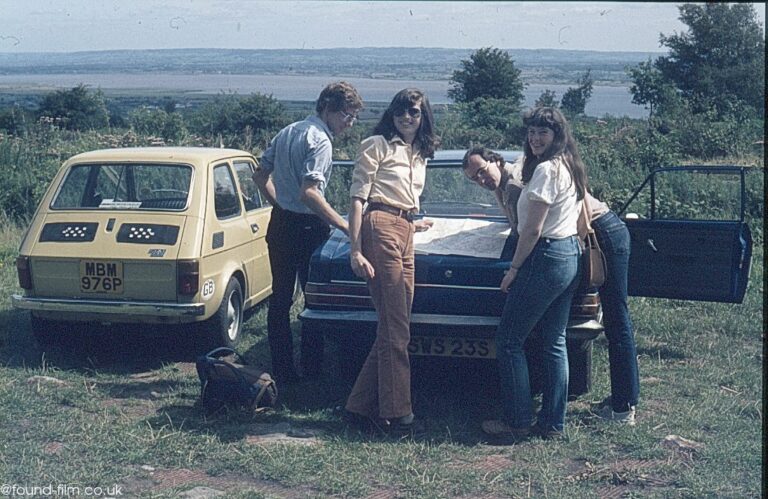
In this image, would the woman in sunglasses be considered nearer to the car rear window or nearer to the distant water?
the car rear window

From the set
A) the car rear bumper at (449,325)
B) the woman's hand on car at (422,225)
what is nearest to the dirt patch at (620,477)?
the car rear bumper at (449,325)

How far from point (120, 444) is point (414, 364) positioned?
Result: 6.10 feet

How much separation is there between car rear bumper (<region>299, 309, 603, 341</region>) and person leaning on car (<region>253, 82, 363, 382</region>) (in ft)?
2.04

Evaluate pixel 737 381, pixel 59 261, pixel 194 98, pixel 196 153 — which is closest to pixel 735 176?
pixel 737 381

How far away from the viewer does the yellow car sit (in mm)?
6230

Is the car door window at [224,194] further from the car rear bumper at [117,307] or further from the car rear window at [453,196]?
the car rear window at [453,196]

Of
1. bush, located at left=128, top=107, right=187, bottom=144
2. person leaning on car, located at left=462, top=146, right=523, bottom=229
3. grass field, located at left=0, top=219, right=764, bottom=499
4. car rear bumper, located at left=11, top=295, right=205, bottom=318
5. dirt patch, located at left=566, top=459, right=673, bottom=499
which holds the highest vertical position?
person leaning on car, located at left=462, top=146, right=523, bottom=229

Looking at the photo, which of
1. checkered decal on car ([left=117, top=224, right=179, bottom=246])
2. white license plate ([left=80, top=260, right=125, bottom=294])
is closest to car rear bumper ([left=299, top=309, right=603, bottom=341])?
checkered decal on car ([left=117, top=224, right=179, bottom=246])

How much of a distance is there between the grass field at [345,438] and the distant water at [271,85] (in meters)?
4.50

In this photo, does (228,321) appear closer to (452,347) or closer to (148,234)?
(148,234)

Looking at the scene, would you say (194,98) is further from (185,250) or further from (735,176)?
(185,250)

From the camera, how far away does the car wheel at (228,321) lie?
658cm

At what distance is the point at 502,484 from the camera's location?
4.30m

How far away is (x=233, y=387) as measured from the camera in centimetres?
524
